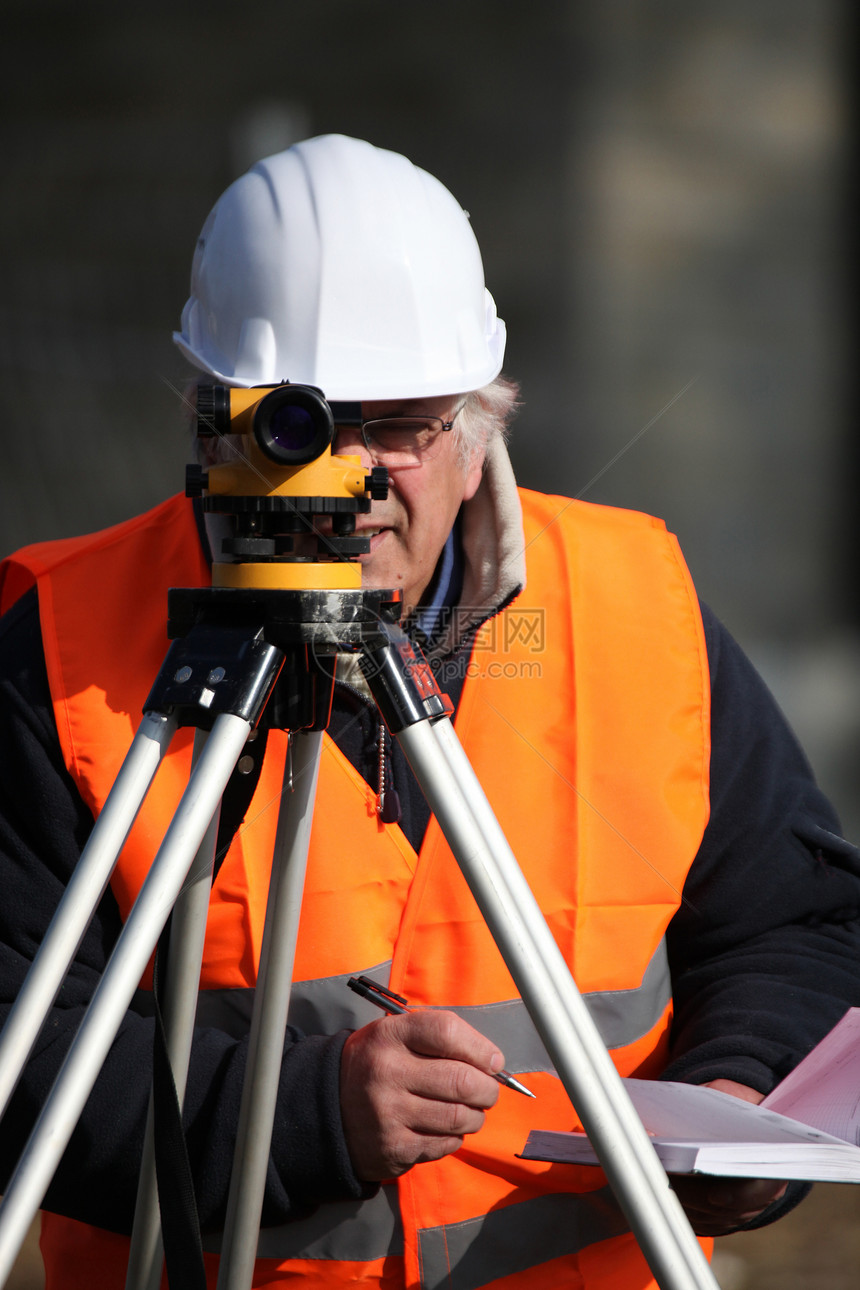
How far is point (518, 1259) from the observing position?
1.32m

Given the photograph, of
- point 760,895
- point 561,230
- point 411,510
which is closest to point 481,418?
point 411,510

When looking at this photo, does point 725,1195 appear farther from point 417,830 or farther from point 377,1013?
point 417,830

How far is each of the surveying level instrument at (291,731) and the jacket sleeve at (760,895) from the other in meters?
0.59

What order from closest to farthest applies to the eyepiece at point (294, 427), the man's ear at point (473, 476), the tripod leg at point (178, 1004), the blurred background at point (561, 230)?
the eyepiece at point (294, 427)
the tripod leg at point (178, 1004)
the man's ear at point (473, 476)
the blurred background at point (561, 230)

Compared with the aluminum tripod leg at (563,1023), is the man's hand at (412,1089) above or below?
below

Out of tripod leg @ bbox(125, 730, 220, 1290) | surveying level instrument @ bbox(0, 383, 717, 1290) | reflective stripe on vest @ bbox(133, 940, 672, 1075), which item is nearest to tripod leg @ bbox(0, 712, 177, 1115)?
surveying level instrument @ bbox(0, 383, 717, 1290)

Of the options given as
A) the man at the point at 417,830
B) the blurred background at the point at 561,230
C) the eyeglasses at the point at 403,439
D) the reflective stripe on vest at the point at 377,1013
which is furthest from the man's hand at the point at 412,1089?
the blurred background at the point at 561,230

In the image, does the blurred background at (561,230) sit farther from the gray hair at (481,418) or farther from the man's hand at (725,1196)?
the man's hand at (725,1196)

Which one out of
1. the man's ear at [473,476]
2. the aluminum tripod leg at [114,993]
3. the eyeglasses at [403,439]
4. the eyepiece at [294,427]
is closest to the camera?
the aluminum tripod leg at [114,993]

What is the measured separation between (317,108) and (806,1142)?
322 centimetres

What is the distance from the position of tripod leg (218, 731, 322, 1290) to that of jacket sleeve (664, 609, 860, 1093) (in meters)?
0.58

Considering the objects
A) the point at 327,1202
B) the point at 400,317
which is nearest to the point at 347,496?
the point at 400,317

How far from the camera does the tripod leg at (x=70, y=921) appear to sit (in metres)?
0.82

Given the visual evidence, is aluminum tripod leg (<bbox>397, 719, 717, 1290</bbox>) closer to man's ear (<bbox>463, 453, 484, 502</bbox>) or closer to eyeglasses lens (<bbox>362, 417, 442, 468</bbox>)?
eyeglasses lens (<bbox>362, 417, 442, 468</bbox>)
